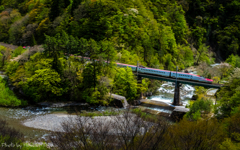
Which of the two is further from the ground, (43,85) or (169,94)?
(43,85)

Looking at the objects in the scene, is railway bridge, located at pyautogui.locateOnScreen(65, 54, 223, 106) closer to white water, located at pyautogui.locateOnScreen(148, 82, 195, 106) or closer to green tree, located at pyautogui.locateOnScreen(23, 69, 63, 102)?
white water, located at pyautogui.locateOnScreen(148, 82, 195, 106)

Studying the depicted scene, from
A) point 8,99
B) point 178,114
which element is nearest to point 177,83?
point 178,114

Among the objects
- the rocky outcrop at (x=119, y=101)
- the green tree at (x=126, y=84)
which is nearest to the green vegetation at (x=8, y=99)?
the rocky outcrop at (x=119, y=101)

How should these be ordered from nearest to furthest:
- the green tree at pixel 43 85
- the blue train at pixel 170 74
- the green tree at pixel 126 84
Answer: the green tree at pixel 43 85 → the blue train at pixel 170 74 → the green tree at pixel 126 84

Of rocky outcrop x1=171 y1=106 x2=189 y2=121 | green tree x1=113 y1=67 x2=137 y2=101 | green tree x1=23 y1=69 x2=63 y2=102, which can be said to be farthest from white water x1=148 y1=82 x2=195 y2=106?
green tree x1=23 y1=69 x2=63 y2=102

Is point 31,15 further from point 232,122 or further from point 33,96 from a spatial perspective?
point 232,122

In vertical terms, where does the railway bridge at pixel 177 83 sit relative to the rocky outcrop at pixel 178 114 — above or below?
Result: above

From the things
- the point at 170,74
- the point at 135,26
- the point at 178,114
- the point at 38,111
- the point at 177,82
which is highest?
the point at 135,26

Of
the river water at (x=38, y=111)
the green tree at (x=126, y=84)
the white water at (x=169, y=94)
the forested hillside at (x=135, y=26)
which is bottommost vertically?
the river water at (x=38, y=111)

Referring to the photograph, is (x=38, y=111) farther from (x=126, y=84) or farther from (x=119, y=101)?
(x=126, y=84)

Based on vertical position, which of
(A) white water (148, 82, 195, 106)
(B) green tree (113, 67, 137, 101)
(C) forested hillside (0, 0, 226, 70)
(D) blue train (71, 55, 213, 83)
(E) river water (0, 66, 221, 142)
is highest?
(C) forested hillside (0, 0, 226, 70)

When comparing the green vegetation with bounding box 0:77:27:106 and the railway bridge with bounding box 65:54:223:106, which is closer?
the green vegetation with bounding box 0:77:27:106

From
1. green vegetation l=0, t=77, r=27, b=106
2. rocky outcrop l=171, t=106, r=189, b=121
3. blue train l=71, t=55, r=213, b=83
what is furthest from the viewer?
blue train l=71, t=55, r=213, b=83

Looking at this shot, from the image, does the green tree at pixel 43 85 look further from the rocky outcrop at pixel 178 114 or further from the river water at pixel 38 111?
the rocky outcrop at pixel 178 114
